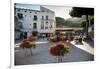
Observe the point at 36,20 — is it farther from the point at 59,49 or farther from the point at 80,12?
the point at 80,12

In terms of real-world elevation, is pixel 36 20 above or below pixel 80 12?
below

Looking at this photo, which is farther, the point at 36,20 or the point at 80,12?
the point at 80,12

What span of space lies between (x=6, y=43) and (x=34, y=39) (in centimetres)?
36

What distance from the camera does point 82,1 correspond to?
248 centimetres

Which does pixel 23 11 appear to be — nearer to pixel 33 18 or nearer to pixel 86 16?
pixel 33 18

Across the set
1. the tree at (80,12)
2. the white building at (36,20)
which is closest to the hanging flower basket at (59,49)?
the white building at (36,20)

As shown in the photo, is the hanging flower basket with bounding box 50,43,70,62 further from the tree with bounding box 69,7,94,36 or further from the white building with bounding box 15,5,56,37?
the tree with bounding box 69,7,94,36

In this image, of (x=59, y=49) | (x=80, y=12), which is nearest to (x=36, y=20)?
(x=59, y=49)

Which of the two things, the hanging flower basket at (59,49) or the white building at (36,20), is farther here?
the hanging flower basket at (59,49)

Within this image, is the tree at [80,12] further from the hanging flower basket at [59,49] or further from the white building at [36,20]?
the hanging flower basket at [59,49]

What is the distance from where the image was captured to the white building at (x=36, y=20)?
7.44ft

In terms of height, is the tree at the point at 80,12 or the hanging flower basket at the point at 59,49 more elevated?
the tree at the point at 80,12

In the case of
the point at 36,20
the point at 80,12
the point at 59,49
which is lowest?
the point at 59,49

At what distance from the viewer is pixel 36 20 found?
2.32 metres
